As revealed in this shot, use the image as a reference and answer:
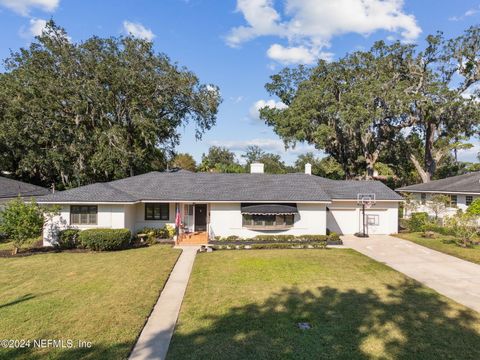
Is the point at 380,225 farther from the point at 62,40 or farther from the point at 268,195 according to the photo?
the point at 62,40

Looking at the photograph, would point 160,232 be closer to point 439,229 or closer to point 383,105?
point 439,229

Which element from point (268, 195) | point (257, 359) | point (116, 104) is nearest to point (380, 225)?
point (268, 195)

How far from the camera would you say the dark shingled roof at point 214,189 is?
19.7m

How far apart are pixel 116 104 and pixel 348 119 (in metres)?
24.7

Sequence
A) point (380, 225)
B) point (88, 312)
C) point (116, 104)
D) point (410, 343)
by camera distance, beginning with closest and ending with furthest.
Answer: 1. point (410, 343)
2. point (88, 312)
3. point (380, 225)
4. point (116, 104)

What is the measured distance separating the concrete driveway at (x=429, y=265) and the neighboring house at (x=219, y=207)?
9.42 ft

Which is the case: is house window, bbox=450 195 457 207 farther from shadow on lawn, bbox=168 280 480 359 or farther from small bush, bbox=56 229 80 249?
small bush, bbox=56 229 80 249

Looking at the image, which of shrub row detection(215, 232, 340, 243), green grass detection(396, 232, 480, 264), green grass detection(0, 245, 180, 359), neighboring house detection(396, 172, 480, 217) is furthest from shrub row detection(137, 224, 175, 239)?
neighboring house detection(396, 172, 480, 217)

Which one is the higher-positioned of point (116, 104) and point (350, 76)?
point (350, 76)

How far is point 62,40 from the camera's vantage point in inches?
1213

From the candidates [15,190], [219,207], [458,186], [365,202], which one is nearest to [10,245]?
[15,190]

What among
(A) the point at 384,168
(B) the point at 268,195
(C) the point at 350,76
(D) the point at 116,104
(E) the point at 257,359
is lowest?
(E) the point at 257,359

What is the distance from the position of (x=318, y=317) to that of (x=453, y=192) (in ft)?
76.7

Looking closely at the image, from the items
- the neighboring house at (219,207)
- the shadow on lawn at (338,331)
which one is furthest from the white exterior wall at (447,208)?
the shadow on lawn at (338,331)
